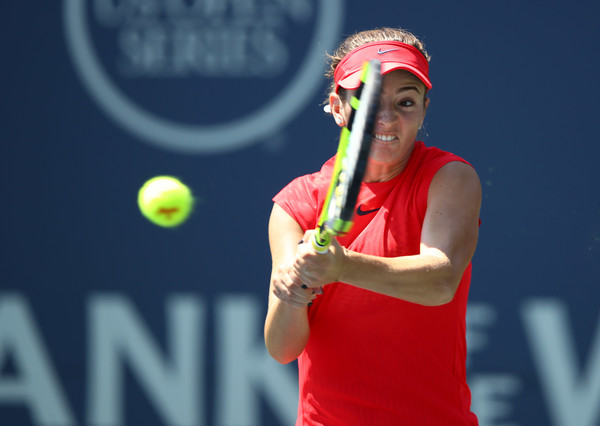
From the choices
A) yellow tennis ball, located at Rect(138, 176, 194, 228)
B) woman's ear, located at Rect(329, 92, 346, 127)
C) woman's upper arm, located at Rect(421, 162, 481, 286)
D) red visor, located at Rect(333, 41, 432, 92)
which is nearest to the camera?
woman's upper arm, located at Rect(421, 162, 481, 286)

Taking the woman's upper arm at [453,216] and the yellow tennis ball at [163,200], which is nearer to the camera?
the woman's upper arm at [453,216]

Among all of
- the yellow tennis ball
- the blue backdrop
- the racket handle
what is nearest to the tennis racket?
the racket handle

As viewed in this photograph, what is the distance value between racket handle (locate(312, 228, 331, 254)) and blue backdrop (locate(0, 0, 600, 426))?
2.07m

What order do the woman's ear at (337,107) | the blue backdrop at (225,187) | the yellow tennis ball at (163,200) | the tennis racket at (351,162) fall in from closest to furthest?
the tennis racket at (351,162), the woman's ear at (337,107), the yellow tennis ball at (163,200), the blue backdrop at (225,187)

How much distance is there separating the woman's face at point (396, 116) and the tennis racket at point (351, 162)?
0.25 meters

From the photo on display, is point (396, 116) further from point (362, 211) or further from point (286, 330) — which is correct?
point (286, 330)

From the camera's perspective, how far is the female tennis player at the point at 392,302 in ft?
5.36

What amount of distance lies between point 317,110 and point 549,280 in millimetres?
1308

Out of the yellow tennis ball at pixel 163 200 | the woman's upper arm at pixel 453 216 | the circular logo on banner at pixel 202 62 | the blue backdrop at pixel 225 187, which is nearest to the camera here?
the woman's upper arm at pixel 453 216

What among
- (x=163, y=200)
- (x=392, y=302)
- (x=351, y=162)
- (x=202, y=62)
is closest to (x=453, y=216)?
(x=392, y=302)

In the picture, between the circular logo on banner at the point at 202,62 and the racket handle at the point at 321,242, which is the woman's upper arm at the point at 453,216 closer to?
the racket handle at the point at 321,242

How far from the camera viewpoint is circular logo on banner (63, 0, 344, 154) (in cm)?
354

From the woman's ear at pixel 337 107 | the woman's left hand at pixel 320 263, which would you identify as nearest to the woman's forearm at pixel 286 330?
the woman's left hand at pixel 320 263

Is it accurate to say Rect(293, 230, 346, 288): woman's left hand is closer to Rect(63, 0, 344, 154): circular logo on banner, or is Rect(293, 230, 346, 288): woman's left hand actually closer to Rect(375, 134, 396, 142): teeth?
Rect(375, 134, 396, 142): teeth
